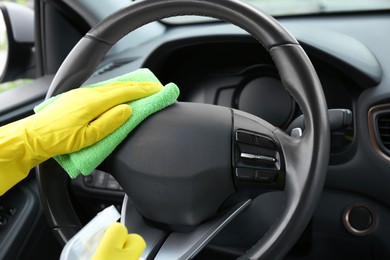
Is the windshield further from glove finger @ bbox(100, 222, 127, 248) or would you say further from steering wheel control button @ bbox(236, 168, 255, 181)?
glove finger @ bbox(100, 222, 127, 248)

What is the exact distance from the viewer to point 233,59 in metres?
1.43

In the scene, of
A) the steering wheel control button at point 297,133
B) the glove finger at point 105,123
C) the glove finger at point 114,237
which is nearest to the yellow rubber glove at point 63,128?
the glove finger at point 105,123

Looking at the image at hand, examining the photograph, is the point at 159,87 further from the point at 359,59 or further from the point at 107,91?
the point at 359,59

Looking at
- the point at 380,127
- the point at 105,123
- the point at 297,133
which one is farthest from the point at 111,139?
the point at 380,127

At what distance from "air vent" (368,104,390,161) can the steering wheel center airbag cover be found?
0.43m

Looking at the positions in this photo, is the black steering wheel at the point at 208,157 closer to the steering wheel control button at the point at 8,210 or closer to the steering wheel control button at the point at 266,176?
the steering wheel control button at the point at 266,176

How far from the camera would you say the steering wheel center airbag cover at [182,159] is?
87cm

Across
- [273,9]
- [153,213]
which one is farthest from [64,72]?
[273,9]

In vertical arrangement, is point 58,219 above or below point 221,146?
below

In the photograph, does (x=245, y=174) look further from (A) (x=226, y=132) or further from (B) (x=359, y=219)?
(B) (x=359, y=219)

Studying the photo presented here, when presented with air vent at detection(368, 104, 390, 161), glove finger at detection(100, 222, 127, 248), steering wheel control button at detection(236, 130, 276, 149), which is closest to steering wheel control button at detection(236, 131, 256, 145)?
steering wheel control button at detection(236, 130, 276, 149)

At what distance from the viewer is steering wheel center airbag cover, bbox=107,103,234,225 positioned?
0.87 meters

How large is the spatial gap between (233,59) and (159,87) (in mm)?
569

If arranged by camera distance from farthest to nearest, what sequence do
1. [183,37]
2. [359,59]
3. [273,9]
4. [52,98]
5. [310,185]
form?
[273,9], [183,37], [359,59], [52,98], [310,185]
